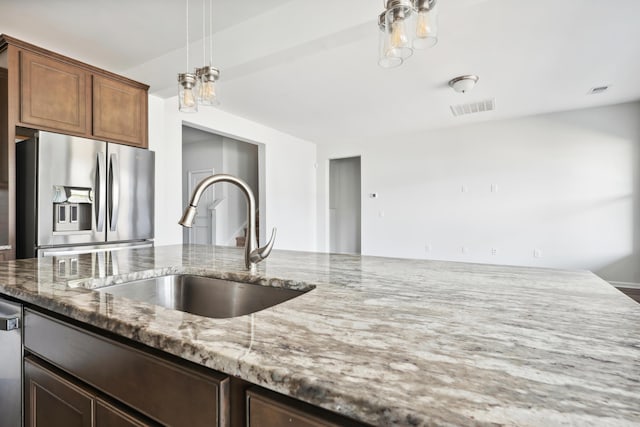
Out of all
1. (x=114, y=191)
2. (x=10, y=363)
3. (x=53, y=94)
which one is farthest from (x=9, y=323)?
(x=53, y=94)

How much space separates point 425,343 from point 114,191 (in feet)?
9.93

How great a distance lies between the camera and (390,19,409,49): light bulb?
1213 mm

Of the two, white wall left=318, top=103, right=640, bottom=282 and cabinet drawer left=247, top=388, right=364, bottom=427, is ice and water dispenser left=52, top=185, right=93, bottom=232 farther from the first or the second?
white wall left=318, top=103, right=640, bottom=282

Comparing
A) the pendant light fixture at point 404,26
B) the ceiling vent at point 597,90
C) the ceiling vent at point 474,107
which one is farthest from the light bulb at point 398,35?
the ceiling vent at point 597,90

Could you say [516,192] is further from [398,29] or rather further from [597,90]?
[398,29]

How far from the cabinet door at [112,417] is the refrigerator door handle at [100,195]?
7.98 feet

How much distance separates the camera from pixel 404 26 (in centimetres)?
122

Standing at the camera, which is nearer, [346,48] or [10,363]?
[10,363]

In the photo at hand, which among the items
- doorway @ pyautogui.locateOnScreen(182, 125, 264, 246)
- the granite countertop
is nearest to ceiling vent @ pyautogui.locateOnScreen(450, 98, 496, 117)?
doorway @ pyautogui.locateOnScreen(182, 125, 264, 246)

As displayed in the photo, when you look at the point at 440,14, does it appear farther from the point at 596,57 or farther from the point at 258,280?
the point at 596,57

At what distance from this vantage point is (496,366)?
0.45 m

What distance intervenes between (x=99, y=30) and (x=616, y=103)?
20.3 ft

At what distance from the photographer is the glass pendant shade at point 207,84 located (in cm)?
173

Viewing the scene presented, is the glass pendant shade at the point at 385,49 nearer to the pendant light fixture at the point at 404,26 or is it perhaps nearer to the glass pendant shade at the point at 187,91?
the pendant light fixture at the point at 404,26
